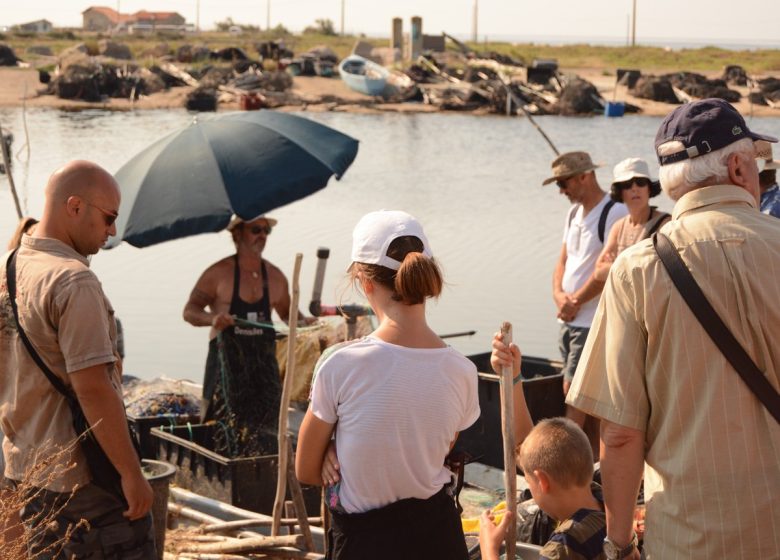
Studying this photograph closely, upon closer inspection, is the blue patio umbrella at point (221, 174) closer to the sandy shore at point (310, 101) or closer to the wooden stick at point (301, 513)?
the wooden stick at point (301, 513)

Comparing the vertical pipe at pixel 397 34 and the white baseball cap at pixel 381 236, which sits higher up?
the vertical pipe at pixel 397 34

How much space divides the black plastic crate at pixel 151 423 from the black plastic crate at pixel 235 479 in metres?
0.40

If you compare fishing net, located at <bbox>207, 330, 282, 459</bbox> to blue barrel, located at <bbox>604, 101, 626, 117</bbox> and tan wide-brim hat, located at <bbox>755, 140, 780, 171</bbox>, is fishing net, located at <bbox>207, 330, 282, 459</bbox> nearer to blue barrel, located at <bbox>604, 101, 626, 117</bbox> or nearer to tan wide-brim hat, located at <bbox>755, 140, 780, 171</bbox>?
tan wide-brim hat, located at <bbox>755, 140, 780, 171</bbox>

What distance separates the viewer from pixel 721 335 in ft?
9.25

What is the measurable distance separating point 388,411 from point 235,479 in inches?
120

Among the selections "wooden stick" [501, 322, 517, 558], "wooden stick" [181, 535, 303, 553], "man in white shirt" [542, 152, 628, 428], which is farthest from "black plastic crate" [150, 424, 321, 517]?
"wooden stick" [501, 322, 517, 558]

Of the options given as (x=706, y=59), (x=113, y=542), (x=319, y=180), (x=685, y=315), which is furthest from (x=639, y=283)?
(x=706, y=59)

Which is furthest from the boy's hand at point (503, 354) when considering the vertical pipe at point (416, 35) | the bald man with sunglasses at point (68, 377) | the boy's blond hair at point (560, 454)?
the vertical pipe at point (416, 35)

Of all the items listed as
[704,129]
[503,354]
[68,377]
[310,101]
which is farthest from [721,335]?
[310,101]

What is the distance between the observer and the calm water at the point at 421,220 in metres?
12.2

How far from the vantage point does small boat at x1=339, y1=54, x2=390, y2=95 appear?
46.4m

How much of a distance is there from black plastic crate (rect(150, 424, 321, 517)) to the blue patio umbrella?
1145mm

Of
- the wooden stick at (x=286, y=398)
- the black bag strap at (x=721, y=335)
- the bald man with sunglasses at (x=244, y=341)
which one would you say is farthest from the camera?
the bald man with sunglasses at (x=244, y=341)

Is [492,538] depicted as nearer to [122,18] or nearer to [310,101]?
[310,101]
